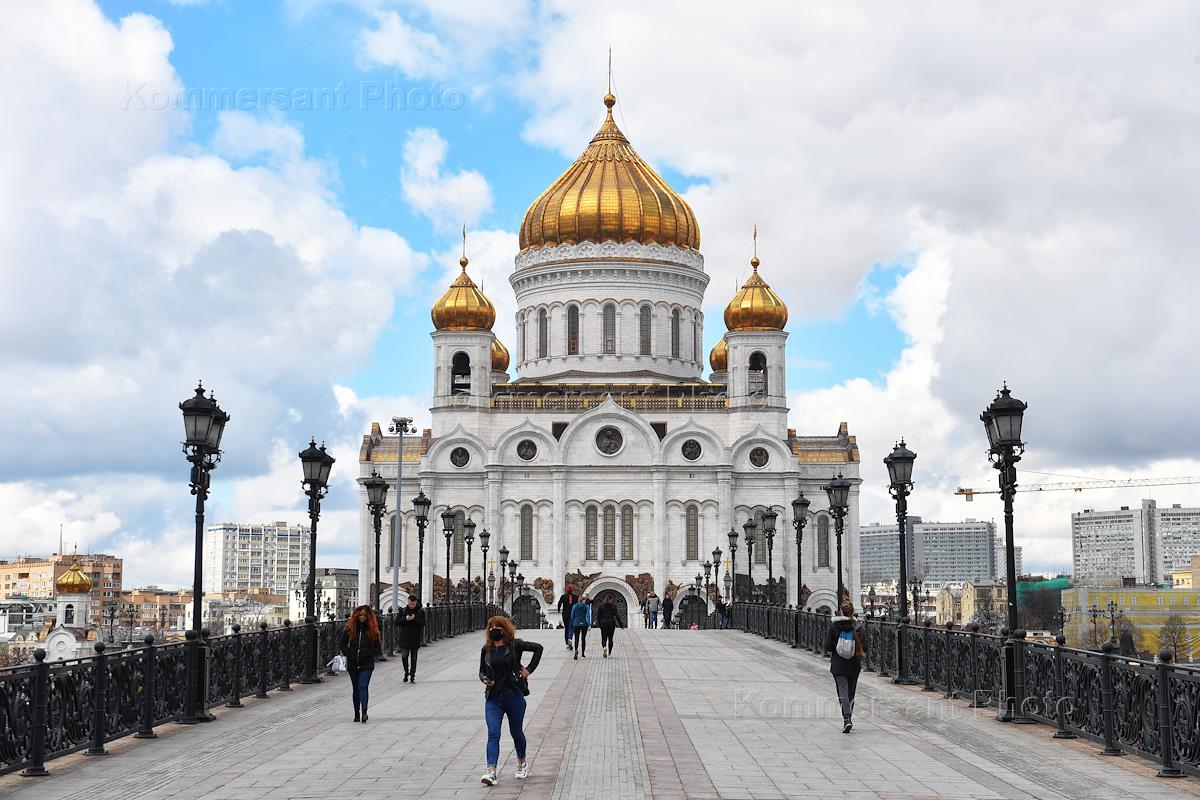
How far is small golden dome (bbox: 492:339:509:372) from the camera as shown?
7775 cm

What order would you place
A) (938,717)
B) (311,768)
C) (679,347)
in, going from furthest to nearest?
(679,347)
(938,717)
(311,768)

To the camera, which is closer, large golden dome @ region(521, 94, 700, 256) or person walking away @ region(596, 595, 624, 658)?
person walking away @ region(596, 595, 624, 658)

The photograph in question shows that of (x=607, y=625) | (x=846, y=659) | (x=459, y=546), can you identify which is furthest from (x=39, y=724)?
(x=459, y=546)

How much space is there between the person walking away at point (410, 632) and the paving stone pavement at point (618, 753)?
98 cm

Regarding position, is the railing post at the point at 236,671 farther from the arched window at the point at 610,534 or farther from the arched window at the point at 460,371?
the arched window at the point at 460,371

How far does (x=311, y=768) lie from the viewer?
535 inches

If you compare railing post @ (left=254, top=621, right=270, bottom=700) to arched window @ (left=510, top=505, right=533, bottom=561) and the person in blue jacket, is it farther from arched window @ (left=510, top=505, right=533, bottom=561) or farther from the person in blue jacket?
arched window @ (left=510, top=505, right=533, bottom=561)

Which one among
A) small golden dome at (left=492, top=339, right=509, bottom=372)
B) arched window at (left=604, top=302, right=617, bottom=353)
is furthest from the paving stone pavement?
small golden dome at (left=492, top=339, right=509, bottom=372)

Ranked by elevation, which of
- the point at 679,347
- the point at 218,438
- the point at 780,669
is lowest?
the point at 780,669

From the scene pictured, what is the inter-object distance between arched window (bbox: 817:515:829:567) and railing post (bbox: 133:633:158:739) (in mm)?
55730

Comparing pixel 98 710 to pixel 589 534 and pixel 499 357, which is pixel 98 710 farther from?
pixel 499 357

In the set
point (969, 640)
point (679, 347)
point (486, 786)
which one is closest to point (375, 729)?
point (486, 786)

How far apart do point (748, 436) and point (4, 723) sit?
57192 mm

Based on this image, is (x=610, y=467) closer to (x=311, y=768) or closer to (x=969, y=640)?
(x=969, y=640)
